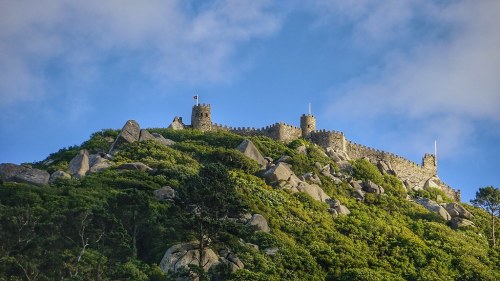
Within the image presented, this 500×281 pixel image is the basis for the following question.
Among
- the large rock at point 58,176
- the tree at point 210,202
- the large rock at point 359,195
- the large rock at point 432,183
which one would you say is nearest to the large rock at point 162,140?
the large rock at point 58,176

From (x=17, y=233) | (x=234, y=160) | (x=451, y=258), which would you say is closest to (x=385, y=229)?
(x=451, y=258)

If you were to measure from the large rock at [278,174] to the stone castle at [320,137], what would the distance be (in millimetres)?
13746

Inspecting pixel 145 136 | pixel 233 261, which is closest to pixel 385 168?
pixel 145 136

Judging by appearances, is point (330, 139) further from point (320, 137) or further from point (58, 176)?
point (58, 176)

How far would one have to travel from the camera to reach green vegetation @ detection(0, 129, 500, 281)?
152 feet

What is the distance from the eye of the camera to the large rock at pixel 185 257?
161 feet

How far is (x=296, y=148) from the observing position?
82812 millimetres

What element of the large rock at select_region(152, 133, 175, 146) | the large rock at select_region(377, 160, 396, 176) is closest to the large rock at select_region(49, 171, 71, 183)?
the large rock at select_region(152, 133, 175, 146)

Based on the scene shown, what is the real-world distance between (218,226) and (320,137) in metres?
40.3

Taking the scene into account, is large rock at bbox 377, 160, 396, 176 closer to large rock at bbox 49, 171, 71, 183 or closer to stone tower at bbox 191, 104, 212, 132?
stone tower at bbox 191, 104, 212, 132

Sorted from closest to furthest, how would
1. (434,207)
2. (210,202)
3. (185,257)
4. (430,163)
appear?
(185,257) < (210,202) < (434,207) < (430,163)

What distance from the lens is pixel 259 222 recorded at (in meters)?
58.7

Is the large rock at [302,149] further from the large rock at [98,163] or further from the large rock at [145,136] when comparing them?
the large rock at [98,163]

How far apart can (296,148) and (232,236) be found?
33.5 metres
